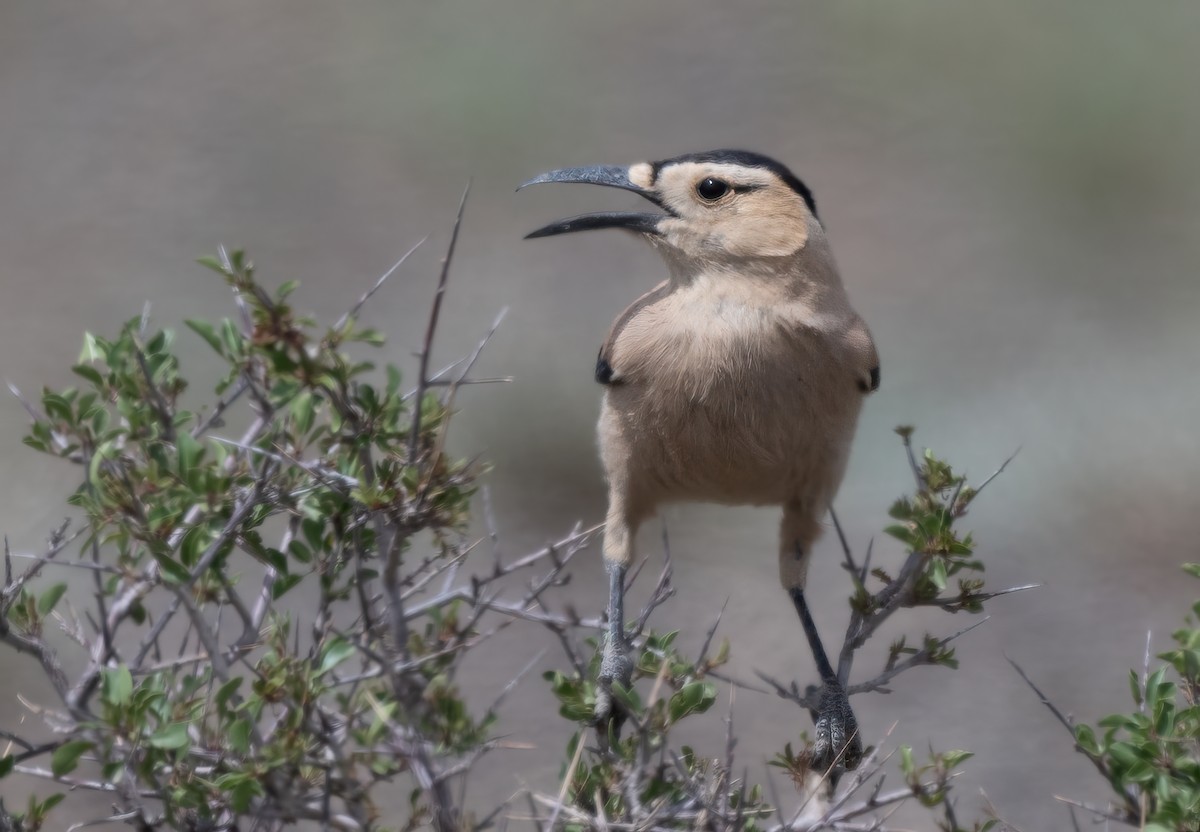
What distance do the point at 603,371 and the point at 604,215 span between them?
562mm

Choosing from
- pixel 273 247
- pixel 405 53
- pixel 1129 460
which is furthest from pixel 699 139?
pixel 1129 460

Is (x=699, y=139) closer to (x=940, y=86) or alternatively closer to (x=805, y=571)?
(x=940, y=86)

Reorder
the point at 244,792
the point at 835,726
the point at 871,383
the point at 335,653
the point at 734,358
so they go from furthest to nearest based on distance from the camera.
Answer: the point at 871,383
the point at 835,726
the point at 734,358
the point at 335,653
the point at 244,792

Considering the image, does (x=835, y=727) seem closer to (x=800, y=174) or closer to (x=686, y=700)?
(x=686, y=700)

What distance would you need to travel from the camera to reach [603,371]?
5.09 m

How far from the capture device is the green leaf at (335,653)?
3086 mm

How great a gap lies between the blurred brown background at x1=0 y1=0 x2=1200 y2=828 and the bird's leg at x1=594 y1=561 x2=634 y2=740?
3.52m

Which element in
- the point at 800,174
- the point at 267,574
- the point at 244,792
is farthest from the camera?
the point at 800,174

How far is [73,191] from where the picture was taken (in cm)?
1332

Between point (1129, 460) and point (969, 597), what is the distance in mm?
7829

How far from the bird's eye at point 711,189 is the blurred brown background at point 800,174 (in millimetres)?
4583

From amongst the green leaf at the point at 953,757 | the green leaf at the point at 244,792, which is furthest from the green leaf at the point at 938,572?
the green leaf at the point at 244,792

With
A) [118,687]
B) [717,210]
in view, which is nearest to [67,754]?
[118,687]

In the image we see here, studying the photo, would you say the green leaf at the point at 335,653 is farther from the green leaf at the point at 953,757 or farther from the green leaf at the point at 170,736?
the green leaf at the point at 953,757
